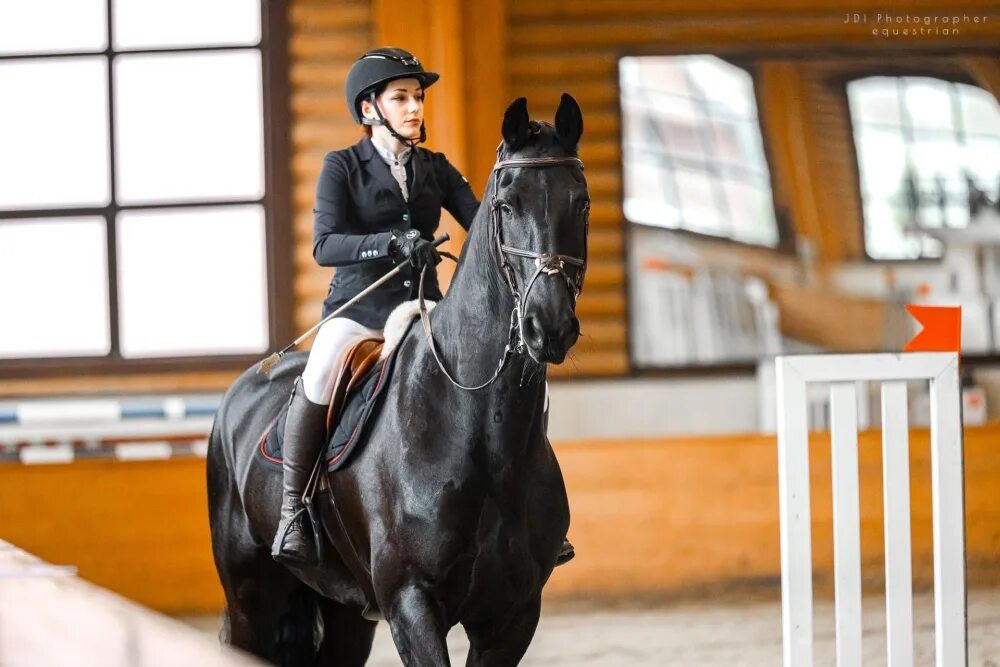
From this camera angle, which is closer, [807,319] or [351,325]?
[351,325]

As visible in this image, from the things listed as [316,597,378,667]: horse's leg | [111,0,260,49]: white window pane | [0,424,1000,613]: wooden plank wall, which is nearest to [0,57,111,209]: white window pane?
[111,0,260,49]: white window pane

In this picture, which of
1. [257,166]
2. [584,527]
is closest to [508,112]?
[584,527]

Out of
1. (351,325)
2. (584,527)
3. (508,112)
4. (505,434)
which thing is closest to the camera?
(508,112)

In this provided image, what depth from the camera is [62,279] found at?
6539 mm

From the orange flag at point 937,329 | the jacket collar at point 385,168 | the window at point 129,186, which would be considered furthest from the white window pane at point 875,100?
the jacket collar at point 385,168

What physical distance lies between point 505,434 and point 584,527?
11.2ft

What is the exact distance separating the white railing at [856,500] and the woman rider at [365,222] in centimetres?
54

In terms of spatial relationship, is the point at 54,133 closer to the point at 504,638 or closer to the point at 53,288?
the point at 53,288

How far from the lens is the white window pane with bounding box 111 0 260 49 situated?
6.48 metres

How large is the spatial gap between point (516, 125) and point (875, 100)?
4624 mm

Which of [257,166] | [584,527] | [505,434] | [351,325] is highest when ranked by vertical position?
[257,166]

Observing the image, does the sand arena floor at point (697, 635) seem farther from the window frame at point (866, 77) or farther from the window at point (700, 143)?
the window at point (700, 143)

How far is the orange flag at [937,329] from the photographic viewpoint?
297cm

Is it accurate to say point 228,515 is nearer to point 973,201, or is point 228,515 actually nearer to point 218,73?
point 218,73
